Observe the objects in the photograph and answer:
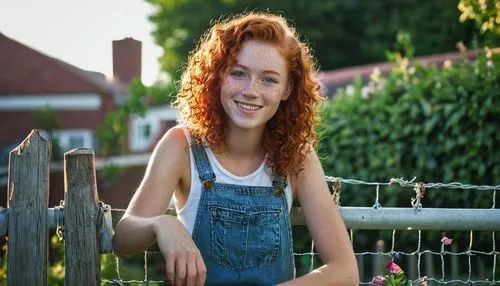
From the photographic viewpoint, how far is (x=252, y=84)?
8.77 ft

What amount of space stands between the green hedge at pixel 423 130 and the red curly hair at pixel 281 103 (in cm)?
224

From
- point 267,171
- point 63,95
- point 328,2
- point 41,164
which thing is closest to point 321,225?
point 267,171

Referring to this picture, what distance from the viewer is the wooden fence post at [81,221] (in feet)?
8.04

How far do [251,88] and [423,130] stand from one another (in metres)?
3.77

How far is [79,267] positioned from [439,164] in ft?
13.7

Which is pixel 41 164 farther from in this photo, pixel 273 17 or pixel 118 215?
pixel 273 17

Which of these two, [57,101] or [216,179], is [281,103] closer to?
[216,179]

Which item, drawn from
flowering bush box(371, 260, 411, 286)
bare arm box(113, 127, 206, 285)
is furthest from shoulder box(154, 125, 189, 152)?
flowering bush box(371, 260, 411, 286)

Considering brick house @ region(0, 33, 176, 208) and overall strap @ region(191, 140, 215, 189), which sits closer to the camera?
overall strap @ region(191, 140, 215, 189)

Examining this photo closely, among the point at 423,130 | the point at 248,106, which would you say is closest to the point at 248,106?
the point at 248,106

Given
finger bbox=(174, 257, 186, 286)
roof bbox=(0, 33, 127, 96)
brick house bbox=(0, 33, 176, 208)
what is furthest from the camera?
brick house bbox=(0, 33, 176, 208)

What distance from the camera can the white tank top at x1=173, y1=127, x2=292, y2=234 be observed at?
271cm

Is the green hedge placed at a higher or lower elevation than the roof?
lower

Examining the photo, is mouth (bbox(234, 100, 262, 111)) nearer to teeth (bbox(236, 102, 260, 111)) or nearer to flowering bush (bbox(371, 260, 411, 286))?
teeth (bbox(236, 102, 260, 111))
